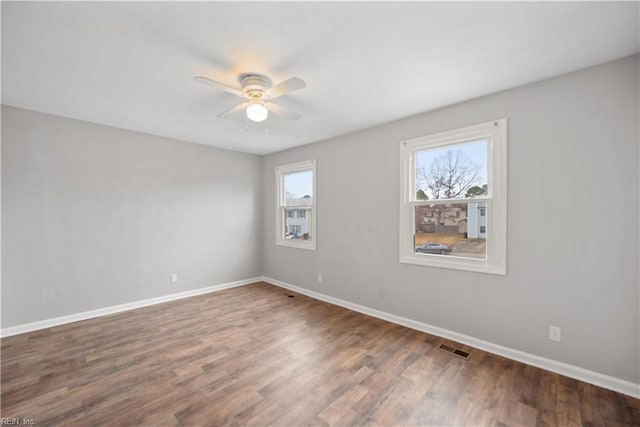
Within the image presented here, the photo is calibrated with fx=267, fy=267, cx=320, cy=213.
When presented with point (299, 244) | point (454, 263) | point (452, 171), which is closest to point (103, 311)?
point (299, 244)

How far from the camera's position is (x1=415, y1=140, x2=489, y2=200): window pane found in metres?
2.82

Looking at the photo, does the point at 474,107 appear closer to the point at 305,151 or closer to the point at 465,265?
the point at 465,265

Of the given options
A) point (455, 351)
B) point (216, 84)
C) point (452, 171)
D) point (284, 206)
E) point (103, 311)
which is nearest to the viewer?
point (216, 84)

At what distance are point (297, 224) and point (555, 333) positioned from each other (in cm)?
369

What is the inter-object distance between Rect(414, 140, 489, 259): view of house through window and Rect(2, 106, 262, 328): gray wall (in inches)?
134

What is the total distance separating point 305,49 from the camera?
1973 mm

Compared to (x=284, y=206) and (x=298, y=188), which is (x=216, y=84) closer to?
(x=298, y=188)

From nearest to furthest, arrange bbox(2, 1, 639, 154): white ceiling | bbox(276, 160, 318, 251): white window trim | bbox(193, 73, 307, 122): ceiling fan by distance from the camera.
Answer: bbox(2, 1, 639, 154): white ceiling → bbox(193, 73, 307, 122): ceiling fan → bbox(276, 160, 318, 251): white window trim

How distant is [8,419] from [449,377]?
3206 mm

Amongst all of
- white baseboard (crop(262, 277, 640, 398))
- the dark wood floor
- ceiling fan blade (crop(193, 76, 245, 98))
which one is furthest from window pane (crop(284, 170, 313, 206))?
ceiling fan blade (crop(193, 76, 245, 98))

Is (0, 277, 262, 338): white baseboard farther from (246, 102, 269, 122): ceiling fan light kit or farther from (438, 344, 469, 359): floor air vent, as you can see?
(438, 344, 469, 359): floor air vent

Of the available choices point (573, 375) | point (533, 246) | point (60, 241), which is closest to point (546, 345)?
point (573, 375)

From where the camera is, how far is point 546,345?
2367 millimetres

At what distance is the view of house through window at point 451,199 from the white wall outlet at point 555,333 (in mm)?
794
